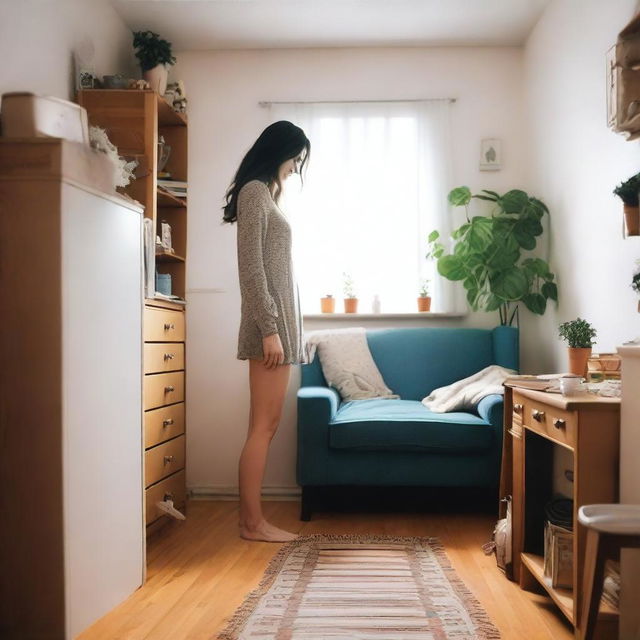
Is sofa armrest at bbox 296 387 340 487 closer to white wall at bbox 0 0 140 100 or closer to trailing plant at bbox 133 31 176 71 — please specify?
white wall at bbox 0 0 140 100

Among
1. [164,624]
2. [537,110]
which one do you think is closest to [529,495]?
[164,624]

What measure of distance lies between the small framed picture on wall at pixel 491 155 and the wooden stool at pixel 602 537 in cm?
297

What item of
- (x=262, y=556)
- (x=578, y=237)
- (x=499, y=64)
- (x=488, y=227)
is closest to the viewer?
(x=262, y=556)

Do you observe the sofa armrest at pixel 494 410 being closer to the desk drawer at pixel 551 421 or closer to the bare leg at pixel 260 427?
the desk drawer at pixel 551 421

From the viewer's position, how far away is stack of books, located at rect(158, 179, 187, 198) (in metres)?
3.73

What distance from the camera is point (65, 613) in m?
1.87

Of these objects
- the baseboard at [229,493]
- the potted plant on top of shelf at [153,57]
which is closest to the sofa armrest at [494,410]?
the baseboard at [229,493]

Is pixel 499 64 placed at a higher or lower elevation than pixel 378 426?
higher

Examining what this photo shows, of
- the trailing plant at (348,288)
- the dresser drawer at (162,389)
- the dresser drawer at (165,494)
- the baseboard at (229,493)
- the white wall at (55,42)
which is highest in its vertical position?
the white wall at (55,42)

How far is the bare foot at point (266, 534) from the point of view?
304 centimetres

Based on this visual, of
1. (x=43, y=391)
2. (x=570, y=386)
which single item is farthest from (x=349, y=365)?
(x=43, y=391)

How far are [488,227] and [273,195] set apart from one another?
1.31 m

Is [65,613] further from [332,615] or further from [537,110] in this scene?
[537,110]

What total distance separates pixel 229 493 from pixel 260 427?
4.10 ft
